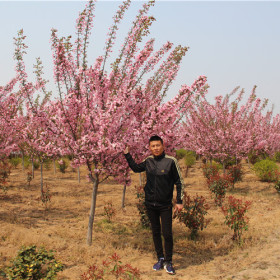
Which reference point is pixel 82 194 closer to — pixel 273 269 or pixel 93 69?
pixel 93 69

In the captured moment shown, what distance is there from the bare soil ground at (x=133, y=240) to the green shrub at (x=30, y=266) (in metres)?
0.58

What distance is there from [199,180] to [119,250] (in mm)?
11653

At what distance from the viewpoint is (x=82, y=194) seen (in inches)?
495

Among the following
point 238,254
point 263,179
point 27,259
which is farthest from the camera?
point 263,179

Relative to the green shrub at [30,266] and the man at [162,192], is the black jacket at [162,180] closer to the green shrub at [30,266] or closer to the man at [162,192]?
the man at [162,192]

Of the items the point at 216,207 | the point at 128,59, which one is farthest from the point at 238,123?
the point at 128,59

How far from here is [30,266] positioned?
12.3ft

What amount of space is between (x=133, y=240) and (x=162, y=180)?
8.89 ft

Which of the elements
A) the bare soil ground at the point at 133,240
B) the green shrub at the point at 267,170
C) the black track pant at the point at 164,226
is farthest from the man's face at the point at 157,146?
the green shrub at the point at 267,170

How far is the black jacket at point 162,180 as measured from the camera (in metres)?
4.38

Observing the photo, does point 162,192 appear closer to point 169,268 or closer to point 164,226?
point 164,226

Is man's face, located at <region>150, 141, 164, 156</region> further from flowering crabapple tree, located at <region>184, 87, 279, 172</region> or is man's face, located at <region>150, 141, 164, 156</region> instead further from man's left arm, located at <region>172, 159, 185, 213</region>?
flowering crabapple tree, located at <region>184, 87, 279, 172</region>

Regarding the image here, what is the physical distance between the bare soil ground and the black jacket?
1259 millimetres

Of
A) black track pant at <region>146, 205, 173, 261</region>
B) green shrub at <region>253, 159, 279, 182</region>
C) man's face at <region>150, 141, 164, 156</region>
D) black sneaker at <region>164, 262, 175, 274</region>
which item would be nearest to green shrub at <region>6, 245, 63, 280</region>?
black track pant at <region>146, 205, 173, 261</region>
